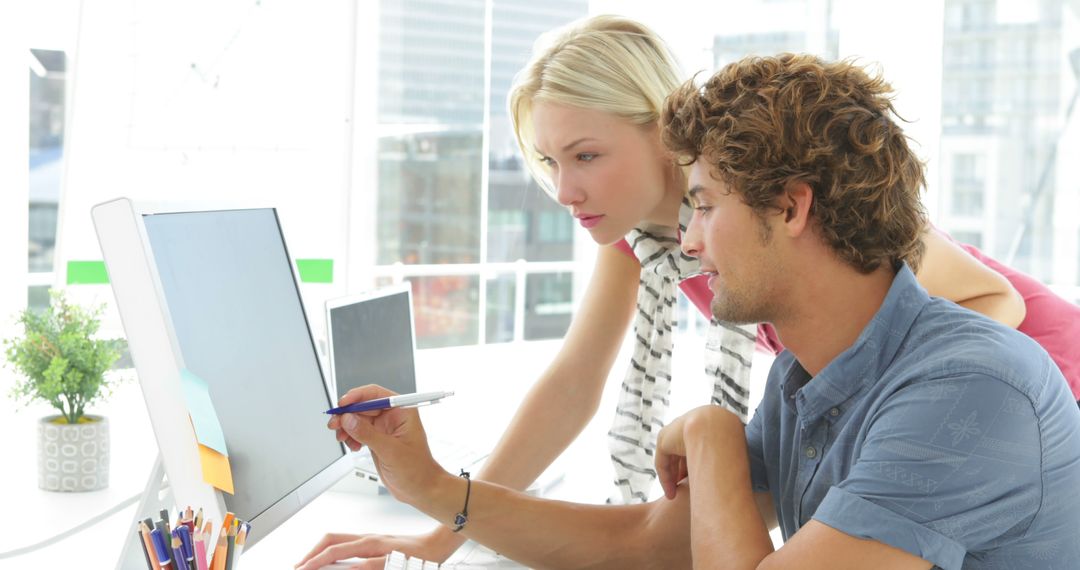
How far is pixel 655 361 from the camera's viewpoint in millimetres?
1691

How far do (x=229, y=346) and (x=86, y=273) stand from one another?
100cm

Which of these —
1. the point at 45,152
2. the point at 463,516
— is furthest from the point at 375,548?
the point at 45,152

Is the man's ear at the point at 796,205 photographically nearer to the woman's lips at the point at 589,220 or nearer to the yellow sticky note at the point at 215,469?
the woman's lips at the point at 589,220

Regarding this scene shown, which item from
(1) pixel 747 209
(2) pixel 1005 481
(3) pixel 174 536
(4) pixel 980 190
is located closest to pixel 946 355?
(2) pixel 1005 481

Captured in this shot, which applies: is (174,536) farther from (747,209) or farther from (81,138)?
(81,138)

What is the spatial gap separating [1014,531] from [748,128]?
460mm

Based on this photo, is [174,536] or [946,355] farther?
[946,355]

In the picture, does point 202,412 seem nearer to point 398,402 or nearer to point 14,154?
point 398,402

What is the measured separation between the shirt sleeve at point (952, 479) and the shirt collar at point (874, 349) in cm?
11

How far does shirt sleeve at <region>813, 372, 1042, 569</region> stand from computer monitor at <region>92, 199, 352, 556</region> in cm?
56

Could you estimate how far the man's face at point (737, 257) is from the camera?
41.8 inches

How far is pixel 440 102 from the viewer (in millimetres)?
4809

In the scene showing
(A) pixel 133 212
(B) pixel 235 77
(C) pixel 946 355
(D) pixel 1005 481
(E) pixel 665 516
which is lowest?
(E) pixel 665 516

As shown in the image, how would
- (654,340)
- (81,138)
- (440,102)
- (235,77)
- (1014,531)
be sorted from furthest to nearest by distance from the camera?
(440,102)
(235,77)
(81,138)
(654,340)
(1014,531)
